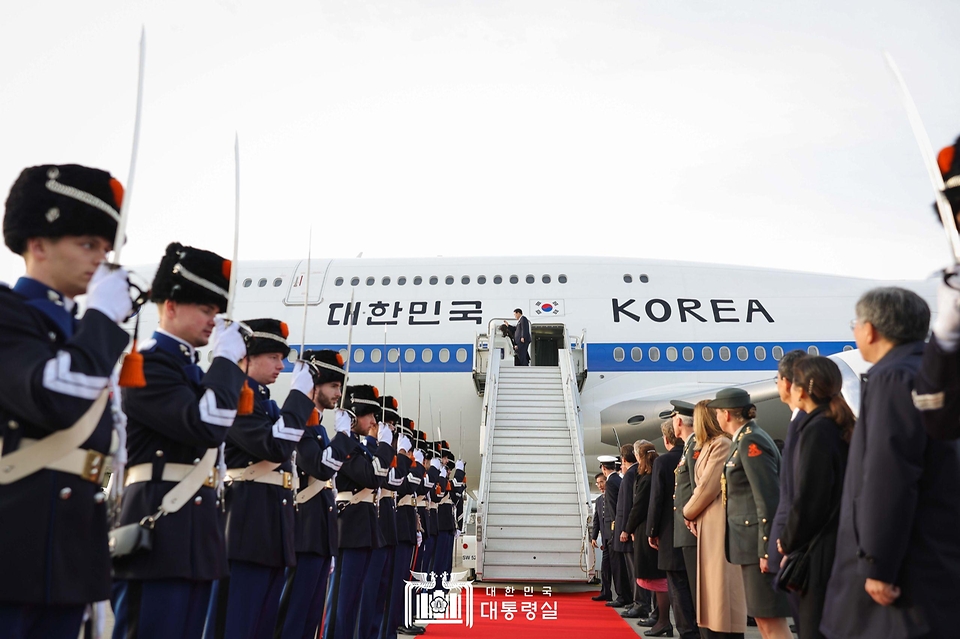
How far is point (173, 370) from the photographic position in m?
2.58

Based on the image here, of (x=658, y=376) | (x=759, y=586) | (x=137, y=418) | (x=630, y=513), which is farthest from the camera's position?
(x=658, y=376)

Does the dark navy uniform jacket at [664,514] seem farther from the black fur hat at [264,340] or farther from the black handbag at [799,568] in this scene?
the black fur hat at [264,340]

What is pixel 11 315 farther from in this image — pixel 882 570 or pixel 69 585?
pixel 882 570

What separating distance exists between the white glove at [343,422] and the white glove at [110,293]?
235 centimetres

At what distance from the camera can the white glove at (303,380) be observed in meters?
3.40

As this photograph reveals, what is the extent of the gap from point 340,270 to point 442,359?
2684 millimetres

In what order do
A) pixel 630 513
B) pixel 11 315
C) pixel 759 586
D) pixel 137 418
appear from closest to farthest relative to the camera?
1. pixel 11 315
2. pixel 137 418
3. pixel 759 586
4. pixel 630 513

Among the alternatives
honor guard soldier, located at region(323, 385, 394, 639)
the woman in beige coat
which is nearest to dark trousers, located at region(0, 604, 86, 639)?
honor guard soldier, located at region(323, 385, 394, 639)

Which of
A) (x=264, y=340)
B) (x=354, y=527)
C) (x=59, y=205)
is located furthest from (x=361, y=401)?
(x=59, y=205)

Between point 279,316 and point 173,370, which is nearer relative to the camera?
point 173,370

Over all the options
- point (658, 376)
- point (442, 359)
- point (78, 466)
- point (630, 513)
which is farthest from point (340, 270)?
point (78, 466)

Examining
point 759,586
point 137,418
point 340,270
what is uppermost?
point 340,270

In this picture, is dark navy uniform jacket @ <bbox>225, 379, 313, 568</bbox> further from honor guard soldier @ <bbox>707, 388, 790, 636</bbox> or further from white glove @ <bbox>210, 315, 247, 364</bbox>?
honor guard soldier @ <bbox>707, 388, 790, 636</bbox>

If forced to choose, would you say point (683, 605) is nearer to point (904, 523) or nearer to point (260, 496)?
point (260, 496)
